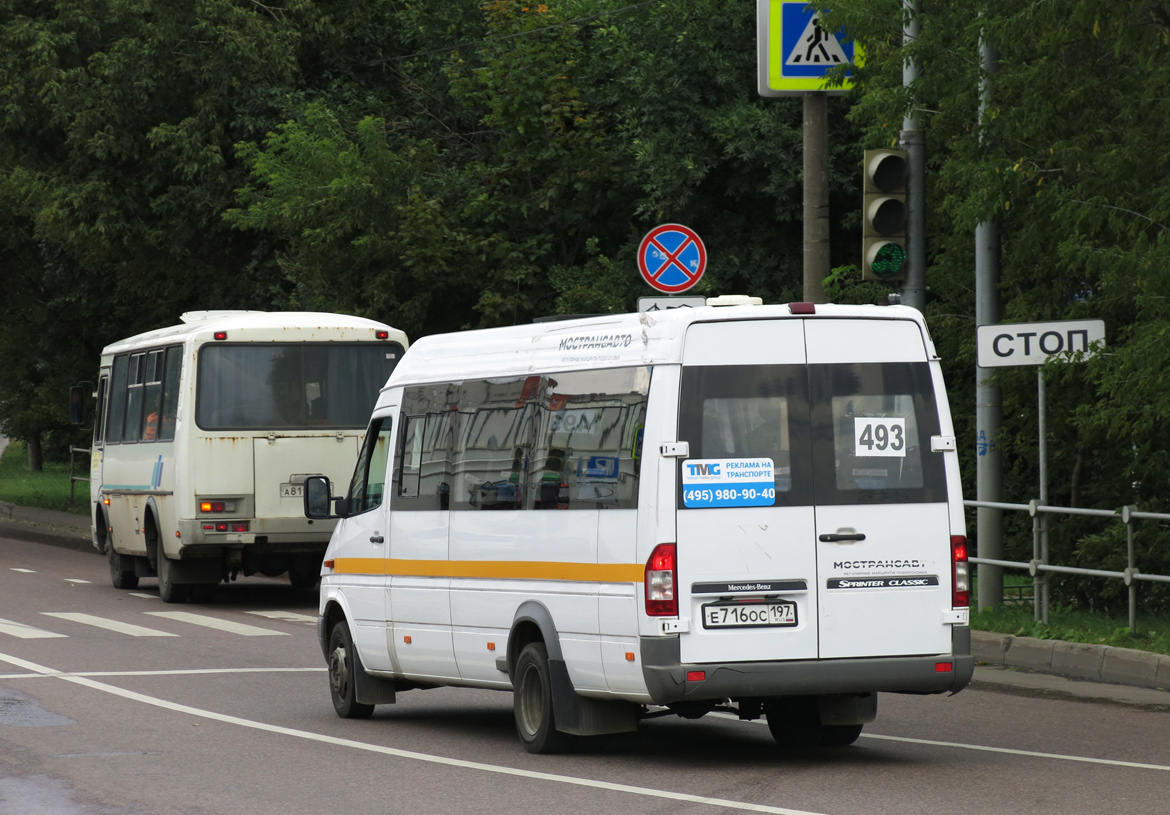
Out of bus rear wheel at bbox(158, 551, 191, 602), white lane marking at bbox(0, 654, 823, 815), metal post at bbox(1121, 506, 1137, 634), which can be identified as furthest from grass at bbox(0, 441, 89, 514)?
metal post at bbox(1121, 506, 1137, 634)

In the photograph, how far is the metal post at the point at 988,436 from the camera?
1595 centimetres

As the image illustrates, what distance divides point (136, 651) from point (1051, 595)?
7.75 meters

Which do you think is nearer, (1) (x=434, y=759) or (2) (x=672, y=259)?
(1) (x=434, y=759)

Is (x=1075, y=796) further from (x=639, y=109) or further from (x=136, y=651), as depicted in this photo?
(x=639, y=109)

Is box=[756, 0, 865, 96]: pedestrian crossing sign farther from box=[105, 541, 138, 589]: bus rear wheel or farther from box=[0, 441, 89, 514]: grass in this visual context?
box=[0, 441, 89, 514]: grass

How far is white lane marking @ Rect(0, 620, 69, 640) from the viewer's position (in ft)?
54.3

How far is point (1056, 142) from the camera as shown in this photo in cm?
1332

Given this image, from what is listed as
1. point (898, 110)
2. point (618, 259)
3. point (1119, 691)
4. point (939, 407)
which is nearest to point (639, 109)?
point (618, 259)

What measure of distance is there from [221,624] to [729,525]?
10394mm

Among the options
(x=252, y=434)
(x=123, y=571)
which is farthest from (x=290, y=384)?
(x=123, y=571)

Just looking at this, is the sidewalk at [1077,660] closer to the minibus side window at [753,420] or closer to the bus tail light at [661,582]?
the minibus side window at [753,420]

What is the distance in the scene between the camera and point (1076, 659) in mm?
13570

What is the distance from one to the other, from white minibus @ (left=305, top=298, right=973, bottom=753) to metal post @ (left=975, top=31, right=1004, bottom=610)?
243 inches

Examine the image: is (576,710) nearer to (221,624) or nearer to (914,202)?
(914,202)
